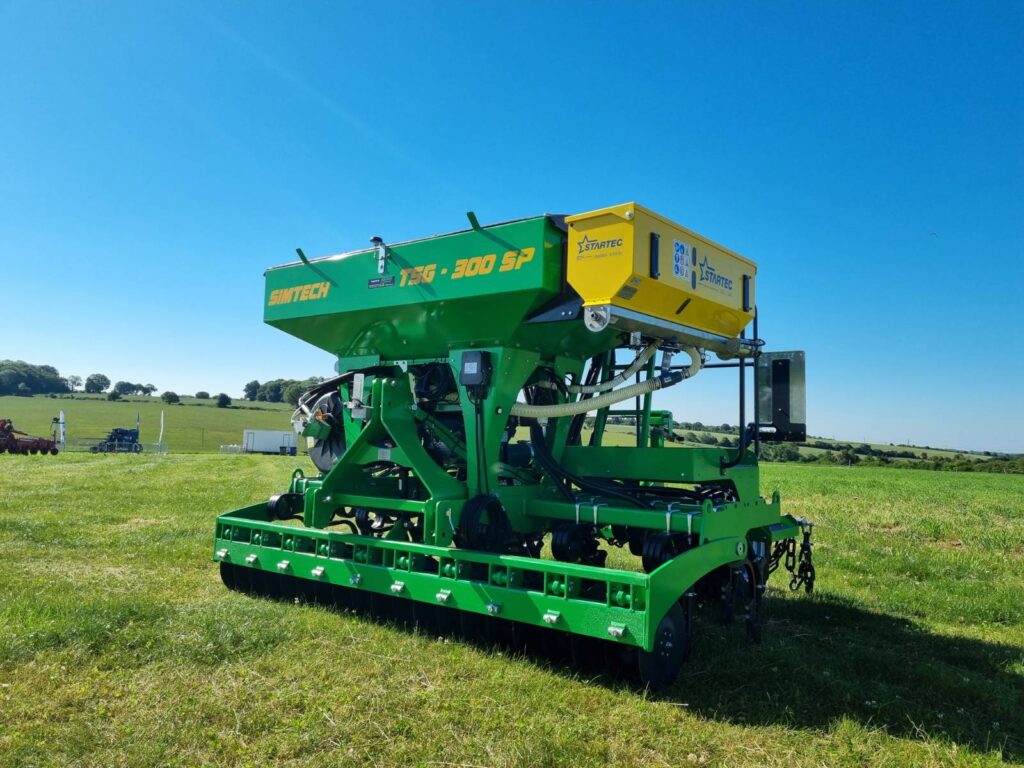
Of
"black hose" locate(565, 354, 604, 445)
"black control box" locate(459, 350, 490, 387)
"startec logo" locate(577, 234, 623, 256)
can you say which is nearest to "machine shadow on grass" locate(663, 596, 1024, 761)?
"black hose" locate(565, 354, 604, 445)

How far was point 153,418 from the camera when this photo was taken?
2441 inches

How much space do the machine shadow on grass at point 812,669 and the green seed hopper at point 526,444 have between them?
44mm

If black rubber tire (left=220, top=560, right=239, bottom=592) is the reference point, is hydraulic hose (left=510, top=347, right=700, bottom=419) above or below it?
above

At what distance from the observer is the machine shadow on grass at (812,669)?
163 inches

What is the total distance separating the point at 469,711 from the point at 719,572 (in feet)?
8.47

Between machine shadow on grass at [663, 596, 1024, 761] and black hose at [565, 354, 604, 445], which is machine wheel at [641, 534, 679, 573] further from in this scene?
black hose at [565, 354, 604, 445]

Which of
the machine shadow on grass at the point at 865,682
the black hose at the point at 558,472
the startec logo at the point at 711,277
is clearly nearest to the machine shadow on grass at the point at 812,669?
the machine shadow on grass at the point at 865,682

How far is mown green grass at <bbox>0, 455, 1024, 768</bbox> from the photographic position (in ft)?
11.5

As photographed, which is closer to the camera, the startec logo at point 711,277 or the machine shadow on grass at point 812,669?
the machine shadow on grass at point 812,669

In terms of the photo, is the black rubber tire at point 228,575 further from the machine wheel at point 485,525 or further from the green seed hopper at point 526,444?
the machine wheel at point 485,525

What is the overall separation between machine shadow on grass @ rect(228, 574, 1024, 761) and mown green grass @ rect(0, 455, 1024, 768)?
0.02 meters

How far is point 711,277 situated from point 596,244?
4.03ft

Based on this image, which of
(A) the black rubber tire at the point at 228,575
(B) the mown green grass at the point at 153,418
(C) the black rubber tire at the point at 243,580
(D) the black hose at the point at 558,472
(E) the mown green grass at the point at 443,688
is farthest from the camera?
(B) the mown green grass at the point at 153,418

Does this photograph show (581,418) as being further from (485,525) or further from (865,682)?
(865,682)
